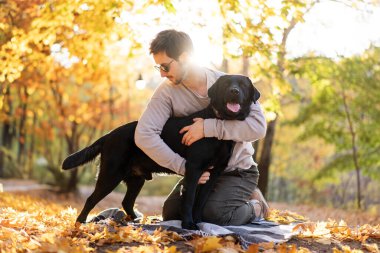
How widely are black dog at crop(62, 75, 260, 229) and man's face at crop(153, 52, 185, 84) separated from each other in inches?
11.4

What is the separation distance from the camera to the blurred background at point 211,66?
604cm

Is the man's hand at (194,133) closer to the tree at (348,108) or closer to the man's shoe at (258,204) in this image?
the man's shoe at (258,204)

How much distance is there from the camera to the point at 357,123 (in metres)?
12.0

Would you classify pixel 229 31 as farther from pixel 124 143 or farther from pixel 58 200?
pixel 58 200

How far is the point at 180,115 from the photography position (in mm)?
4246

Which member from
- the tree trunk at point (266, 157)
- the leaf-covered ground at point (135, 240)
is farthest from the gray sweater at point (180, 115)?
the tree trunk at point (266, 157)

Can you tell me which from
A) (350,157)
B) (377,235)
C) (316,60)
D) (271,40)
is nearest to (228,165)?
(377,235)

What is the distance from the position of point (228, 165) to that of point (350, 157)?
9889mm

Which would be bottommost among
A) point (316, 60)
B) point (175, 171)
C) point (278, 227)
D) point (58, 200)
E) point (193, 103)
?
point (58, 200)

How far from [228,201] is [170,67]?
1220 mm

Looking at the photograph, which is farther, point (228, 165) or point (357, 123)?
point (357, 123)

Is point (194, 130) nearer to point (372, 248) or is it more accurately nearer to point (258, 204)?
point (258, 204)

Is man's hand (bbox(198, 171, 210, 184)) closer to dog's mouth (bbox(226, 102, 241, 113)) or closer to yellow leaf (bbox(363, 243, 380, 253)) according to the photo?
dog's mouth (bbox(226, 102, 241, 113))

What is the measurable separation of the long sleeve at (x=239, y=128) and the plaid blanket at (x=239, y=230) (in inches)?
27.0
